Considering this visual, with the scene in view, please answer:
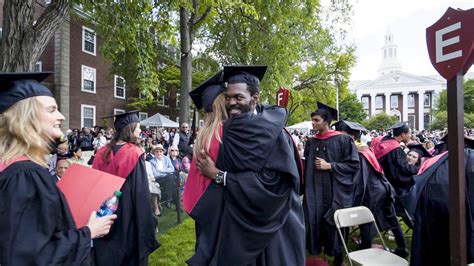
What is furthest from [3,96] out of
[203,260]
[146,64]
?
[146,64]

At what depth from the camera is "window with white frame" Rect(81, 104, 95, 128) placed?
2161 centimetres

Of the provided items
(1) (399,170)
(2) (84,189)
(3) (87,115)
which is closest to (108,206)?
(2) (84,189)

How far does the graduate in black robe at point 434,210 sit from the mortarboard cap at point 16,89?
2787 mm

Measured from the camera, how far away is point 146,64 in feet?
20.4

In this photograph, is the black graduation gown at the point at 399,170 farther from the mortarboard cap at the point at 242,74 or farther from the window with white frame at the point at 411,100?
the window with white frame at the point at 411,100

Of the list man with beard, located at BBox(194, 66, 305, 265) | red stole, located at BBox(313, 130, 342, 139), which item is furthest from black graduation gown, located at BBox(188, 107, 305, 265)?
red stole, located at BBox(313, 130, 342, 139)

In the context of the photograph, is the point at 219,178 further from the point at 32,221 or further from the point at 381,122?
the point at 381,122

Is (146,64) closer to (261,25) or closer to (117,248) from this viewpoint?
(117,248)

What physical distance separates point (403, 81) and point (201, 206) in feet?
314

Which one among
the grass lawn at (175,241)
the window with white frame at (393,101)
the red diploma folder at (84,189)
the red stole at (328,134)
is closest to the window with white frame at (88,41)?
the grass lawn at (175,241)

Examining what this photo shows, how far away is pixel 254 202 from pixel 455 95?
4.94ft

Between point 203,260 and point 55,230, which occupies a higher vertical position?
point 55,230

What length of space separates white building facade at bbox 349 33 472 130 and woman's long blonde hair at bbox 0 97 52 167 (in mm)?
89806

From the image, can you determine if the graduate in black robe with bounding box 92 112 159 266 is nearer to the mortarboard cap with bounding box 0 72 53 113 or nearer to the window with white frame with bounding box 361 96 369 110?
the mortarboard cap with bounding box 0 72 53 113
